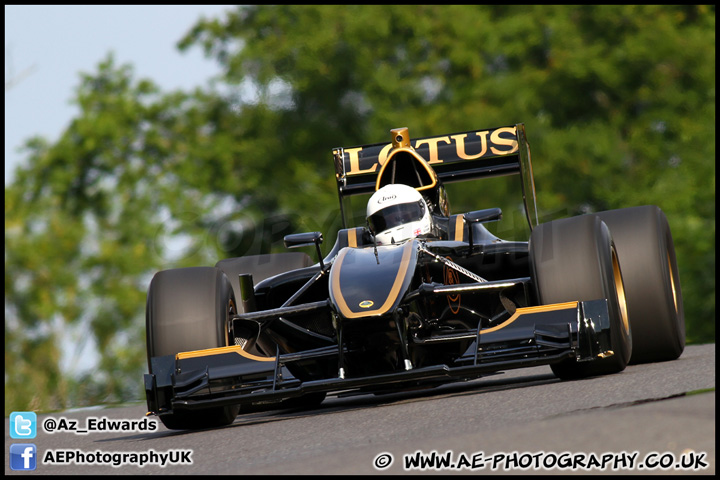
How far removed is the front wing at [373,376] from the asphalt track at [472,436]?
192 millimetres

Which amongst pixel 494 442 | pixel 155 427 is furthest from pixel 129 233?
pixel 494 442

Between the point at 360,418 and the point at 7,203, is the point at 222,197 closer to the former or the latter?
the point at 7,203

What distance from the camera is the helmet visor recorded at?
26.6ft

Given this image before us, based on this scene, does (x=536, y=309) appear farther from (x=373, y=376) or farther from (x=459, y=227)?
(x=459, y=227)

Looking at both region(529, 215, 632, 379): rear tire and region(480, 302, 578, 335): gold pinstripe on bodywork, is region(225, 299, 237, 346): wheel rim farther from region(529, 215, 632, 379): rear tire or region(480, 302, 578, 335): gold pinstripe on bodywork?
region(529, 215, 632, 379): rear tire

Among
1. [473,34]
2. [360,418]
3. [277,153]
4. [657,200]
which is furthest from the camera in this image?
[473,34]

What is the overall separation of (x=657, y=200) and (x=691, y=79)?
169 inches

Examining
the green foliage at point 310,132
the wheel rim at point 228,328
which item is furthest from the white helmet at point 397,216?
the green foliage at point 310,132

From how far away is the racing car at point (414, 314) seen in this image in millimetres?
6512

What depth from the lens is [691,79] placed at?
1010 inches

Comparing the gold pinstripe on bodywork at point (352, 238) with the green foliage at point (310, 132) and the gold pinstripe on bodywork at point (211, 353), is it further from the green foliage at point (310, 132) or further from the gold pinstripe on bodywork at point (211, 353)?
the green foliage at point (310, 132)

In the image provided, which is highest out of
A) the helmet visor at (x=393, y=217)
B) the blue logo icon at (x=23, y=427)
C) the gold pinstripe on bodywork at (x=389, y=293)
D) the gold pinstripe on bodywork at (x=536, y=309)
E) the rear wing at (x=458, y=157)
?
the rear wing at (x=458, y=157)

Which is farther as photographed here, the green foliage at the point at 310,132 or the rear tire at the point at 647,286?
the green foliage at the point at 310,132

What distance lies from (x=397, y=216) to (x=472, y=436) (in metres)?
3.57
